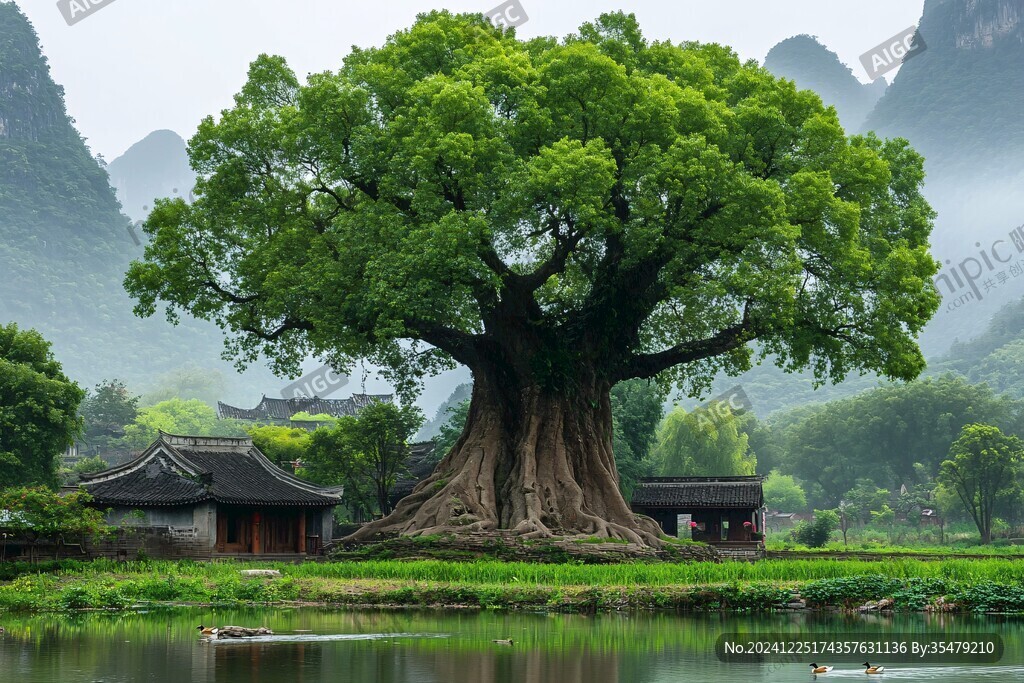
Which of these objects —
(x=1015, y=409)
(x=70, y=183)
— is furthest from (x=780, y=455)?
(x=70, y=183)

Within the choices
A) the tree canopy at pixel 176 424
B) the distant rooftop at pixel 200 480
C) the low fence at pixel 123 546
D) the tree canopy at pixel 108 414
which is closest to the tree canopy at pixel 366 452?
the distant rooftop at pixel 200 480

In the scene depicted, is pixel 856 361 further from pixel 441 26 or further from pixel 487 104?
pixel 441 26

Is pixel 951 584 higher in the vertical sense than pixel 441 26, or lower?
lower

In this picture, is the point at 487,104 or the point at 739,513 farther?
the point at 739,513

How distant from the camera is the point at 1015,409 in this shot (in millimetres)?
92875

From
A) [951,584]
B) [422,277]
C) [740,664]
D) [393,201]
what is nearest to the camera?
[740,664]

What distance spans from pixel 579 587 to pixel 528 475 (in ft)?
30.2

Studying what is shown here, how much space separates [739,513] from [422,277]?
22.9 meters

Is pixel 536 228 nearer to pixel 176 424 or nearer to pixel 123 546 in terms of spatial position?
pixel 123 546

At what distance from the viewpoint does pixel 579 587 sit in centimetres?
2208

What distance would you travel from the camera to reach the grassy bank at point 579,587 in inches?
806

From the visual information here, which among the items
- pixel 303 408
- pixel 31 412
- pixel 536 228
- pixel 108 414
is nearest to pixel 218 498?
pixel 31 412

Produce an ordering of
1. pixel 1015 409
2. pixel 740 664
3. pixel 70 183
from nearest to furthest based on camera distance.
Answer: pixel 740 664 < pixel 1015 409 < pixel 70 183

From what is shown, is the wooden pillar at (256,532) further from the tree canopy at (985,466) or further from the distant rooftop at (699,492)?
the tree canopy at (985,466)
